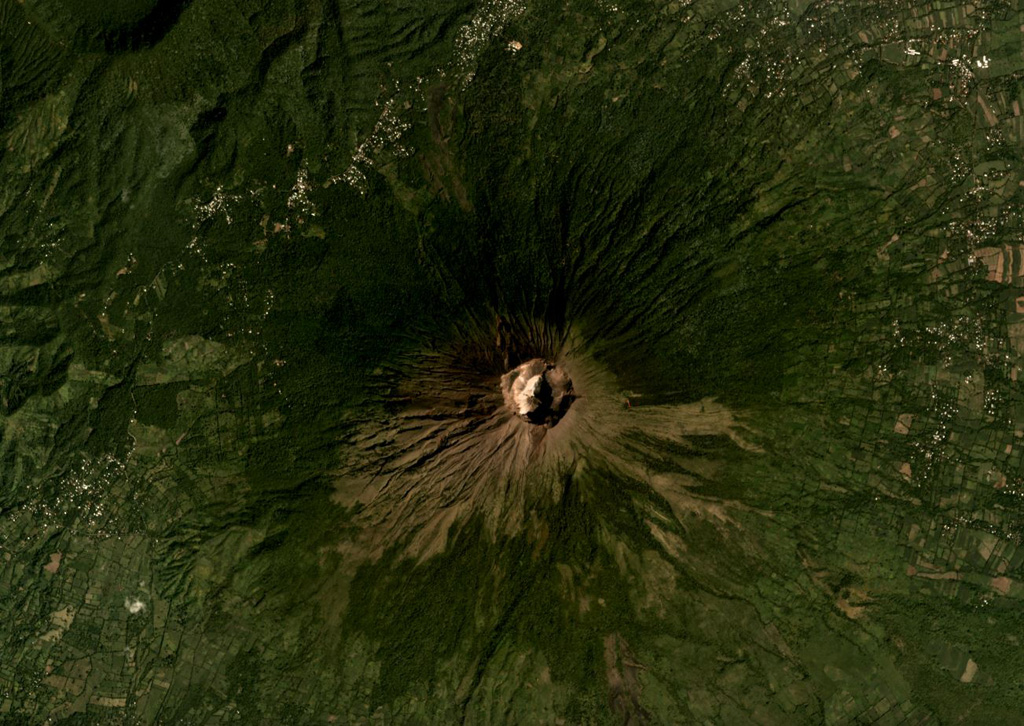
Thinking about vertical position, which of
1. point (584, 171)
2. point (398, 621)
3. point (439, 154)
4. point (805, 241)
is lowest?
point (398, 621)

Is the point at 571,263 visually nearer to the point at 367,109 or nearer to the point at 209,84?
the point at 367,109

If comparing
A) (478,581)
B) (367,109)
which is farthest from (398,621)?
(367,109)

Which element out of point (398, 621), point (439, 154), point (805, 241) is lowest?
point (398, 621)

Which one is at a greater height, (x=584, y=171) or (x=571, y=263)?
(x=584, y=171)

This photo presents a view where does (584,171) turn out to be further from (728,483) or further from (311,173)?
(728,483)

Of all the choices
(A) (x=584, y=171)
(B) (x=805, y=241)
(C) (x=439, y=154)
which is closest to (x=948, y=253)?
(B) (x=805, y=241)

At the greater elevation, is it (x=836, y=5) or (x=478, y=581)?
(x=836, y=5)
